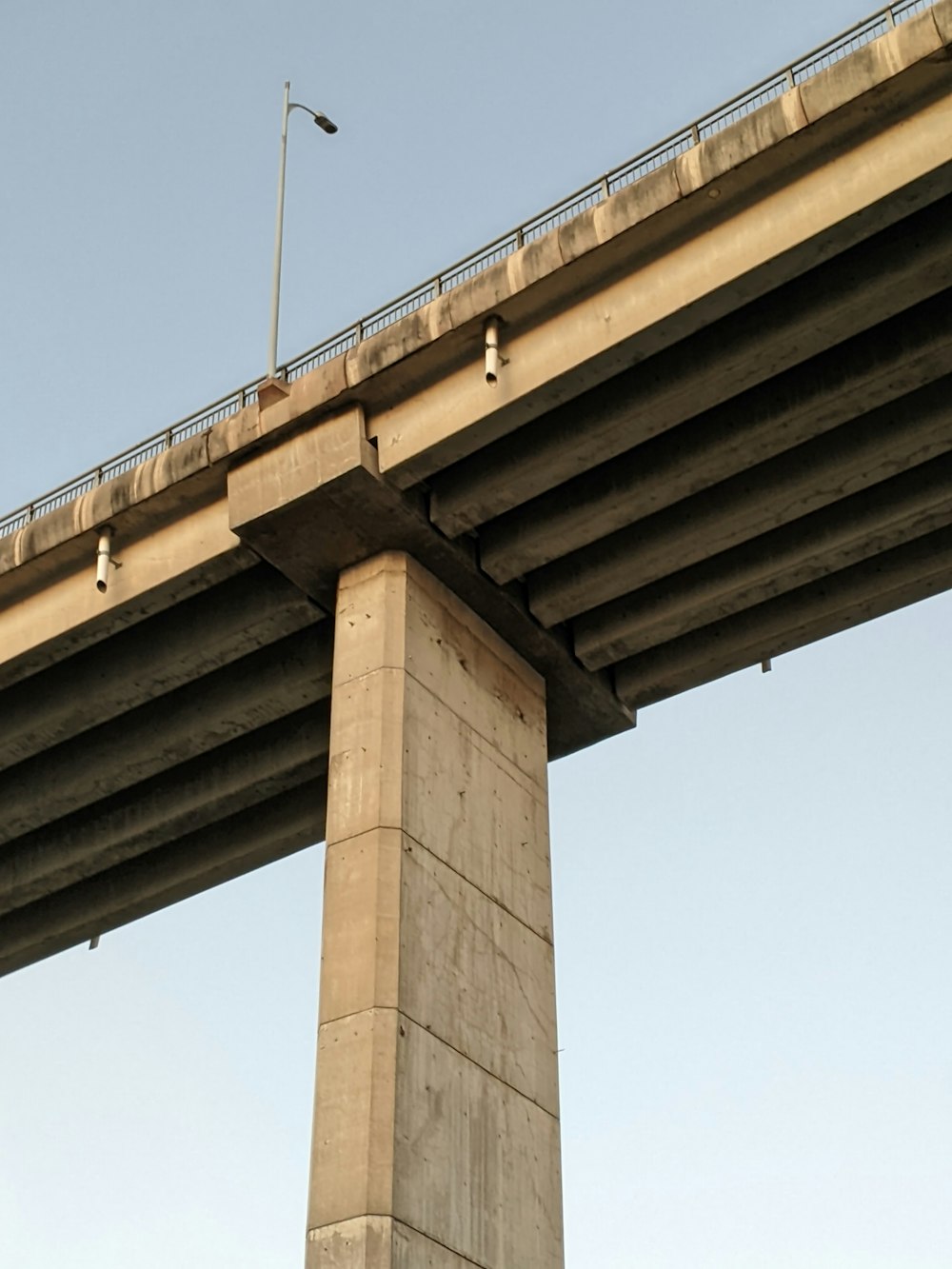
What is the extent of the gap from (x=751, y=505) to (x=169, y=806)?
1075 centimetres

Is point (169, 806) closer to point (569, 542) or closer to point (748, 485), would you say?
point (569, 542)

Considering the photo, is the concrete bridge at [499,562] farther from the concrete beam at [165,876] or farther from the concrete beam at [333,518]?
the concrete beam at [165,876]

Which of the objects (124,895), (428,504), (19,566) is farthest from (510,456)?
→ (124,895)

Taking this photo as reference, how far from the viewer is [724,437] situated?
22656mm

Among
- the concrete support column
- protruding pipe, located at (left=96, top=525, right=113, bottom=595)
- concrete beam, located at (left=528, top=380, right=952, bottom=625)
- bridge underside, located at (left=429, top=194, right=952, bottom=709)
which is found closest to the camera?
the concrete support column

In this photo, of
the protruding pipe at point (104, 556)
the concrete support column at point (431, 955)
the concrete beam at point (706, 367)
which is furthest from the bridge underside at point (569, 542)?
the concrete support column at point (431, 955)

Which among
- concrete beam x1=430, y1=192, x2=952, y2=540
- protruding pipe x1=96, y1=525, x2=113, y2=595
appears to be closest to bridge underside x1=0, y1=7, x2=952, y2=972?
concrete beam x1=430, y1=192, x2=952, y2=540

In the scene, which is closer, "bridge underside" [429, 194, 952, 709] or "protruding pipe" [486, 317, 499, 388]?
"bridge underside" [429, 194, 952, 709]

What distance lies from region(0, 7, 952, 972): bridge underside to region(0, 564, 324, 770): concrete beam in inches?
1.6

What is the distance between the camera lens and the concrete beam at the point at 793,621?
81.9ft

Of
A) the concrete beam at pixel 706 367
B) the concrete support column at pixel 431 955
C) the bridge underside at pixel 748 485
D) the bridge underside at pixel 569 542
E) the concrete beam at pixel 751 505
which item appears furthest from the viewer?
the concrete beam at pixel 751 505

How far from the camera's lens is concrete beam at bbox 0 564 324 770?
25.0 m

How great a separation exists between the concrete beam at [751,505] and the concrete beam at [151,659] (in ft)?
11.7

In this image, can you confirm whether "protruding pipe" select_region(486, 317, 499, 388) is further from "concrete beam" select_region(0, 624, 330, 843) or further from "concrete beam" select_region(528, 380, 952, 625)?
"concrete beam" select_region(0, 624, 330, 843)
